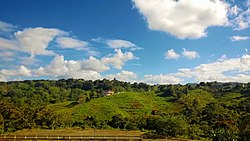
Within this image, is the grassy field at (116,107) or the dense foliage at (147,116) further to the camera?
the grassy field at (116,107)

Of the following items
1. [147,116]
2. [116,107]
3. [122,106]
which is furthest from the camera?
[122,106]

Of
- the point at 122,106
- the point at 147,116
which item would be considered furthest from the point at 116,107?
the point at 147,116

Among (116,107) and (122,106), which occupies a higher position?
(122,106)

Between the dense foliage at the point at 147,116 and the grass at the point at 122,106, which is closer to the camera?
the dense foliage at the point at 147,116

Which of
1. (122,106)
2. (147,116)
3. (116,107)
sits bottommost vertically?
(147,116)

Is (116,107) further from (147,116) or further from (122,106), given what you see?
(147,116)

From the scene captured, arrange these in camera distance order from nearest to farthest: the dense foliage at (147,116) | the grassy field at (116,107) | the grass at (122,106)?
the dense foliage at (147,116) → the grassy field at (116,107) → the grass at (122,106)

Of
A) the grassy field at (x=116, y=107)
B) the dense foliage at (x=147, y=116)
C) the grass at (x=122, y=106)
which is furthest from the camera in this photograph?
the grass at (x=122, y=106)

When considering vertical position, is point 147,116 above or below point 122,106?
below

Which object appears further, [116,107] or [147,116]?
[116,107]

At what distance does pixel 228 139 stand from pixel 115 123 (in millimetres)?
46924

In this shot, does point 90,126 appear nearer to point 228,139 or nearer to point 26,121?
point 26,121

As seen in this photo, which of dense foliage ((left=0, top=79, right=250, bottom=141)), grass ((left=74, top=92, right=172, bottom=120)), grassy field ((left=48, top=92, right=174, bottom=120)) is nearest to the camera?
dense foliage ((left=0, top=79, right=250, bottom=141))

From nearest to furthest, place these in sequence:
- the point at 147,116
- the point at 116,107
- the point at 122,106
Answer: the point at 147,116 < the point at 116,107 < the point at 122,106
